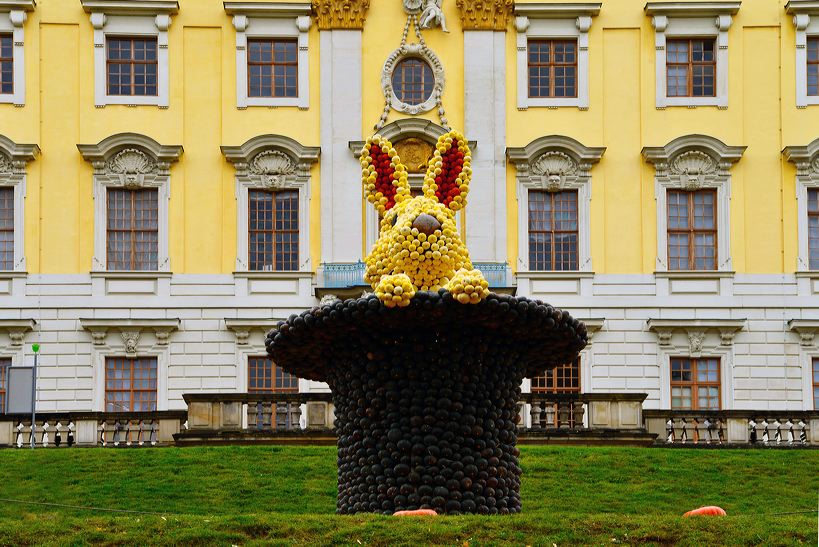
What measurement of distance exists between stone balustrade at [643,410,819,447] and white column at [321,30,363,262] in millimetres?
11691

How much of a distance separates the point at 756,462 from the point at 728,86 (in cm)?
1621

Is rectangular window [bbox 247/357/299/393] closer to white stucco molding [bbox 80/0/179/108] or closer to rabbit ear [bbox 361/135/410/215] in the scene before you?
white stucco molding [bbox 80/0/179/108]

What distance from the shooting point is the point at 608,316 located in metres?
44.7

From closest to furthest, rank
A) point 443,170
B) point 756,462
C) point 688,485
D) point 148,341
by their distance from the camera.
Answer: point 443,170, point 688,485, point 756,462, point 148,341

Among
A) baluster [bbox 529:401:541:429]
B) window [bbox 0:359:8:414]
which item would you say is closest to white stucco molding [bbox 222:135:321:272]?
window [bbox 0:359:8:414]

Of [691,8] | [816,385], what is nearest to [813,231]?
[816,385]

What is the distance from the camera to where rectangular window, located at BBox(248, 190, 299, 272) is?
4491 centimetres

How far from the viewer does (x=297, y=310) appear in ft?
147

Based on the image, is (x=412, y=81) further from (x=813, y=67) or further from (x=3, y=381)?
(x=3, y=381)

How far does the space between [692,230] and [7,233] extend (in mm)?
17362

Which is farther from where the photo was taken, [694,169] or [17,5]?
[694,169]

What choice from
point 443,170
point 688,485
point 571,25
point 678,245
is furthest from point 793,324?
point 443,170

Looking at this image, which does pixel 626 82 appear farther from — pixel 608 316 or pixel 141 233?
pixel 141 233

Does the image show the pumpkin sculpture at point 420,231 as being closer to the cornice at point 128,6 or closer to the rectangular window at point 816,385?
the cornice at point 128,6
